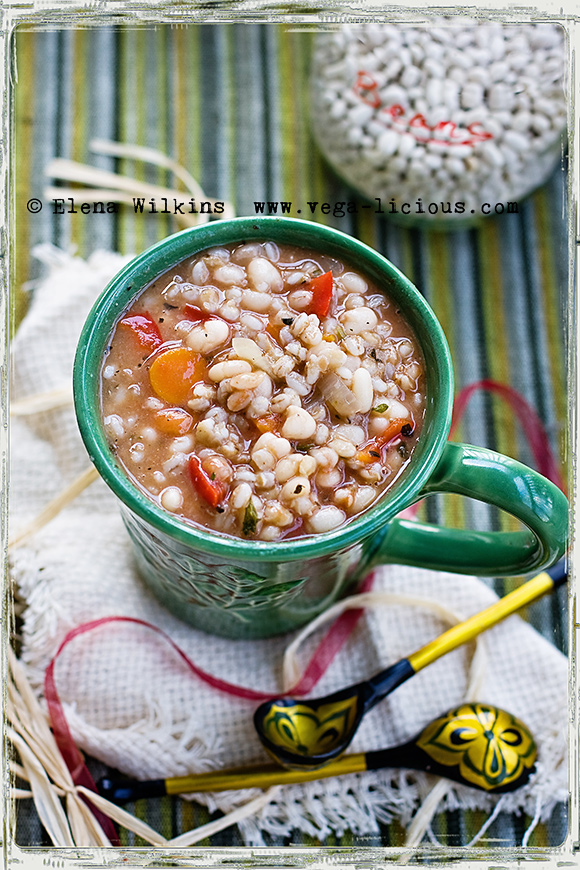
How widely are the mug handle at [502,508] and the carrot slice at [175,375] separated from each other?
15.0 inches

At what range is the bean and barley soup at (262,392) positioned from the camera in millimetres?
1266

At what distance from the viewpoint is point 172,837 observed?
1.72 metres

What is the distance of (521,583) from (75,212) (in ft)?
4.43

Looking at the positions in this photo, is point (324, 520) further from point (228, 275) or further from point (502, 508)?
point (228, 275)

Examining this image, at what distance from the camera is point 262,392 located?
1.30m

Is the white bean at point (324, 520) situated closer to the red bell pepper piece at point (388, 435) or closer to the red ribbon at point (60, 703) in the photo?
the red bell pepper piece at point (388, 435)

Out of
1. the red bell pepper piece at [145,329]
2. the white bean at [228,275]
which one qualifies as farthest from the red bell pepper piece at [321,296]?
the red bell pepper piece at [145,329]

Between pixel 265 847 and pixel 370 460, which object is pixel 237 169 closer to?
pixel 370 460

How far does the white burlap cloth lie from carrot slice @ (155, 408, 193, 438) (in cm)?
57

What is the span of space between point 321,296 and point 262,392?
0.61 feet

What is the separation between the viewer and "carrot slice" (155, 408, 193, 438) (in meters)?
1.30

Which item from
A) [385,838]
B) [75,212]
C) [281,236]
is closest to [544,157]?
[281,236]

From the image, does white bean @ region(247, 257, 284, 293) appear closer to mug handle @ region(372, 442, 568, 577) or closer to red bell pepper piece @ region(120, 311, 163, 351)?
red bell pepper piece @ region(120, 311, 163, 351)

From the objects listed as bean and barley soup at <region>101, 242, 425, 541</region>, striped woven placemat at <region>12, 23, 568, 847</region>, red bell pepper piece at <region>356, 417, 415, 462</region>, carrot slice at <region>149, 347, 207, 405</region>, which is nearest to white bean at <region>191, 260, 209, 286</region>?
bean and barley soup at <region>101, 242, 425, 541</region>
